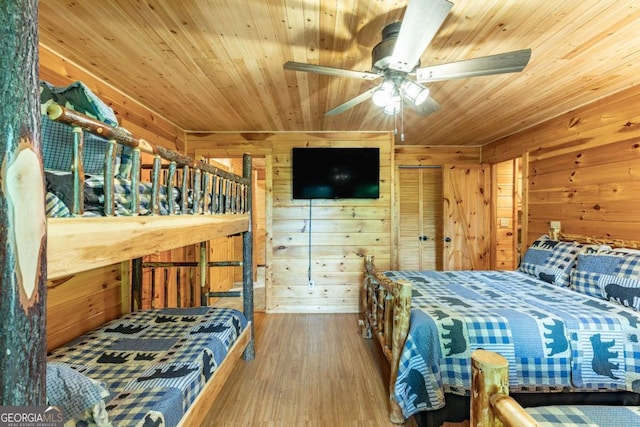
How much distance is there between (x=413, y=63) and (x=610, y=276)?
217 cm

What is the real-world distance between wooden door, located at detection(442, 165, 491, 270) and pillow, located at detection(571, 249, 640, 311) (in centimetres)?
186

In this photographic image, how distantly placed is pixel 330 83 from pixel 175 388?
2.24 meters

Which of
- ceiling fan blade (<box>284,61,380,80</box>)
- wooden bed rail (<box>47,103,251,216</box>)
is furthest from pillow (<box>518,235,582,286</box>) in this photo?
wooden bed rail (<box>47,103,251,216</box>)

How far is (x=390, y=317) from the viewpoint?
7.05 ft

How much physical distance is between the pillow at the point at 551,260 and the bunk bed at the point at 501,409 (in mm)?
1667

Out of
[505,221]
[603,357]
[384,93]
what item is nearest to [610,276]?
[603,357]

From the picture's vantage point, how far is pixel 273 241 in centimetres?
383

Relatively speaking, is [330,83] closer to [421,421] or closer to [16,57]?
[16,57]

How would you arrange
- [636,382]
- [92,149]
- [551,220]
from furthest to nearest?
[551,220]
[636,382]
[92,149]

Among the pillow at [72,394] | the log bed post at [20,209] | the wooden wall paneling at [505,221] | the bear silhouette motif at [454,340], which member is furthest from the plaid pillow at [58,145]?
the wooden wall paneling at [505,221]

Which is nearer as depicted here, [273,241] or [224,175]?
[224,175]

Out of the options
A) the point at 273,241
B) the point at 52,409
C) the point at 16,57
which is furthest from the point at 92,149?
the point at 273,241

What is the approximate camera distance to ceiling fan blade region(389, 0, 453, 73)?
1.08 metres

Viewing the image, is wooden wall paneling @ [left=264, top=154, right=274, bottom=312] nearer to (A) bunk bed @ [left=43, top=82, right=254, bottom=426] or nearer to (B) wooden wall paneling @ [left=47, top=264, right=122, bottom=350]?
(A) bunk bed @ [left=43, top=82, right=254, bottom=426]
